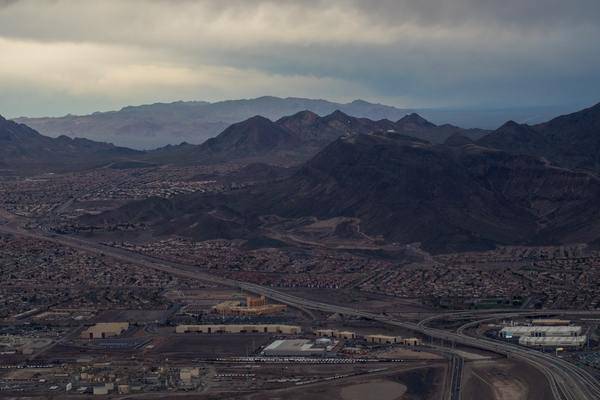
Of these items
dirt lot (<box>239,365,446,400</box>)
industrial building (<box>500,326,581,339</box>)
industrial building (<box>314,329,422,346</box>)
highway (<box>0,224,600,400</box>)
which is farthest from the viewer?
industrial building (<box>500,326,581,339</box>)

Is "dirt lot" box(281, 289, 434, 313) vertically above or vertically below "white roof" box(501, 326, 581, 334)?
below

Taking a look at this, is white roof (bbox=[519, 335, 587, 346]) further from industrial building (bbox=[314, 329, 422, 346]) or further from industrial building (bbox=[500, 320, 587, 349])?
industrial building (bbox=[314, 329, 422, 346])

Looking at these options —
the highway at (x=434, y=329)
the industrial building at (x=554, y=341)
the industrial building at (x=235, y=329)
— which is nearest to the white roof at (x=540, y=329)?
the industrial building at (x=554, y=341)

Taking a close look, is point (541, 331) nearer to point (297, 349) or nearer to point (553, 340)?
point (553, 340)

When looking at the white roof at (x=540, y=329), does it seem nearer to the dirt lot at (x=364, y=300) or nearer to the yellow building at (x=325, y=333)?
the dirt lot at (x=364, y=300)

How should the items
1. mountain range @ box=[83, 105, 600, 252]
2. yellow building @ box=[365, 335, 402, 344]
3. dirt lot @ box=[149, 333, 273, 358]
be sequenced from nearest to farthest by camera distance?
dirt lot @ box=[149, 333, 273, 358] < yellow building @ box=[365, 335, 402, 344] < mountain range @ box=[83, 105, 600, 252]

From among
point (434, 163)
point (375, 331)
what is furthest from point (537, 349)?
point (434, 163)

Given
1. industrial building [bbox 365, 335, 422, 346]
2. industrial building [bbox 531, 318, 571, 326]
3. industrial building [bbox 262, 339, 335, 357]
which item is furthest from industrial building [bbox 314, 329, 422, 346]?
industrial building [bbox 531, 318, 571, 326]
